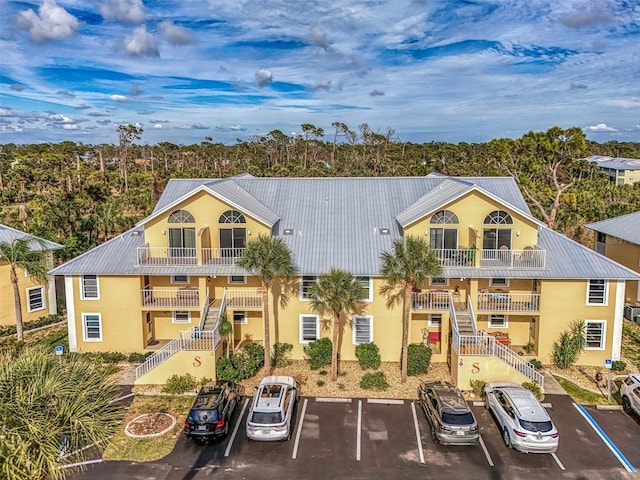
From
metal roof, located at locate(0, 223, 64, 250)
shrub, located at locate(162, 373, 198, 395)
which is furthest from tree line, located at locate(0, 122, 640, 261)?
shrub, located at locate(162, 373, 198, 395)

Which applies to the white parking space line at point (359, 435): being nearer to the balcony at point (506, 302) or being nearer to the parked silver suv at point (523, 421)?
the parked silver suv at point (523, 421)

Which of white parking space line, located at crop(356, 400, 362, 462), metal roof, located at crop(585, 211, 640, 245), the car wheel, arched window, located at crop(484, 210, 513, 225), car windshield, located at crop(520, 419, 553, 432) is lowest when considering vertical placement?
white parking space line, located at crop(356, 400, 362, 462)

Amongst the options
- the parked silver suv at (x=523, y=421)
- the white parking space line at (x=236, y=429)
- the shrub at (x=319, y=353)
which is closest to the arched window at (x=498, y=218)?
the parked silver suv at (x=523, y=421)

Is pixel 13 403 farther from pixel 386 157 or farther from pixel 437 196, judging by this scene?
pixel 386 157

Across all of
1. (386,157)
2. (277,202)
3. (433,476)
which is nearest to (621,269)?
(433,476)

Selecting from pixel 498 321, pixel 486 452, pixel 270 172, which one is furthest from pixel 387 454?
pixel 270 172

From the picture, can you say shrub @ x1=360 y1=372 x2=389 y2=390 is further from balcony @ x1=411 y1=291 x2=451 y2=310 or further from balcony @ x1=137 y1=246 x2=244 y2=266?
balcony @ x1=137 y1=246 x2=244 y2=266
